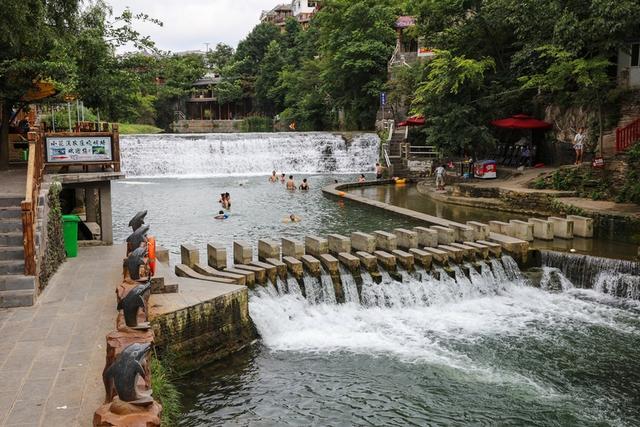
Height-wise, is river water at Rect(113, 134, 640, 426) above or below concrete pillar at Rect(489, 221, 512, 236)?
below

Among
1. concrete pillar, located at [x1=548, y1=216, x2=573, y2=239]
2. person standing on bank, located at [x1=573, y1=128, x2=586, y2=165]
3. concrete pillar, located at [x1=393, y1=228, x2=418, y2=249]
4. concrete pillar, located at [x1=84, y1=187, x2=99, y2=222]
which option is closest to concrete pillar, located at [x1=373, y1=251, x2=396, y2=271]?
concrete pillar, located at [x1=393, y1=228, x2=418, y2=249]

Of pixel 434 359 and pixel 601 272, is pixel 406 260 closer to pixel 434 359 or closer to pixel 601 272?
pixel 434 359

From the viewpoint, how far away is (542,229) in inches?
678

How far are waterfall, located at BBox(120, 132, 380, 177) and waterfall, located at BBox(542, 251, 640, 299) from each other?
25.2 meters

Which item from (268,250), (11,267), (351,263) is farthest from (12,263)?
(351,263)

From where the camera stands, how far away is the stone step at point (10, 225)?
10.9 metres

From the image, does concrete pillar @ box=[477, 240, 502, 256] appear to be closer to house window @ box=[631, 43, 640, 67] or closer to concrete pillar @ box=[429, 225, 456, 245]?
concrete pillar @ box=[429, 225, 456, 245]

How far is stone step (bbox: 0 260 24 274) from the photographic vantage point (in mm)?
9922

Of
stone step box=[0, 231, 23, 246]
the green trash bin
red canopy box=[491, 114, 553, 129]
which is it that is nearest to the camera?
stone step box=[0, 231, 23, 246]

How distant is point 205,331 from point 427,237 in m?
7.61

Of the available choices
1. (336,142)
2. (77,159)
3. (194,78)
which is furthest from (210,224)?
(194,78)

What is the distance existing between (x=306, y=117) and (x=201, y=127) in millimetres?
24564

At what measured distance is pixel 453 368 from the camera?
414 inches

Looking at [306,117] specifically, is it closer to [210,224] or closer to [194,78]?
[194,78]
